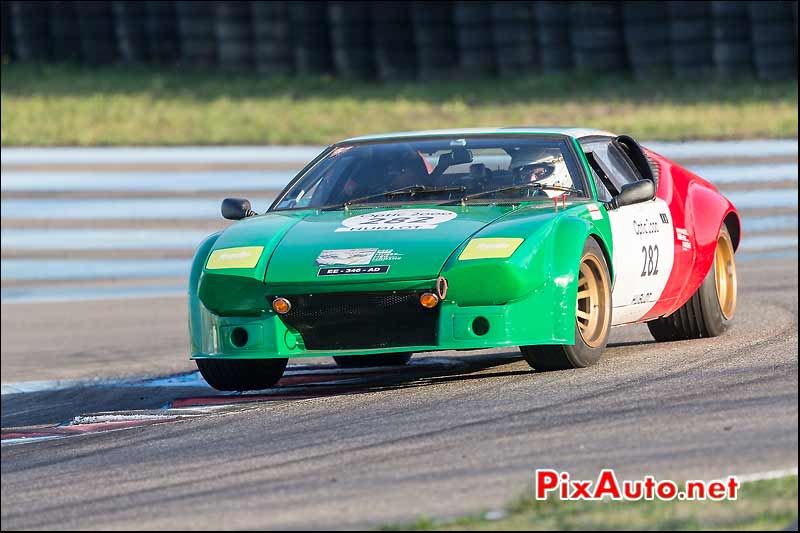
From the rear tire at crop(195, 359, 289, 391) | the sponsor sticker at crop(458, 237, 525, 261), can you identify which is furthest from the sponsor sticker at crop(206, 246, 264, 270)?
the sponsor sticker at crop(458, 237, 525, 261)

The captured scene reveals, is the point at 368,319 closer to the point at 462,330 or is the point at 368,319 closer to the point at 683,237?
the point at 462,330

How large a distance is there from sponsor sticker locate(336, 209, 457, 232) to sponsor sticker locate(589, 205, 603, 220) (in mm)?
651

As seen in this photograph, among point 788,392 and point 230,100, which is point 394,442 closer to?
point 788,392

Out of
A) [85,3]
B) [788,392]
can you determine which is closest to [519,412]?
[788,392]

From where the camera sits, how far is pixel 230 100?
1712 centimetres

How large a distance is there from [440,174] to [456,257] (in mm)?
1141

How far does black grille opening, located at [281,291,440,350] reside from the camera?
6.17 m

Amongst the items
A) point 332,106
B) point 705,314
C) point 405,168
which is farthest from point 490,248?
point 332,106

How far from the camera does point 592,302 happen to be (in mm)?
Answer: 6613

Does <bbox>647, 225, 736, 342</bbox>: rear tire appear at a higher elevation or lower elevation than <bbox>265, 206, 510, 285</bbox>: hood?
lower

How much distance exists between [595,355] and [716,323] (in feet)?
5.39

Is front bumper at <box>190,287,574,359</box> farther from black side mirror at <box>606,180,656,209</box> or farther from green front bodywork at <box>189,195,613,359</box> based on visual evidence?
black side mirror at <box>606,180,656,209</box>

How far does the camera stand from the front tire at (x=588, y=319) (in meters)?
6.40

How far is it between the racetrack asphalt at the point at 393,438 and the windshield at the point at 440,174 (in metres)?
0.88
